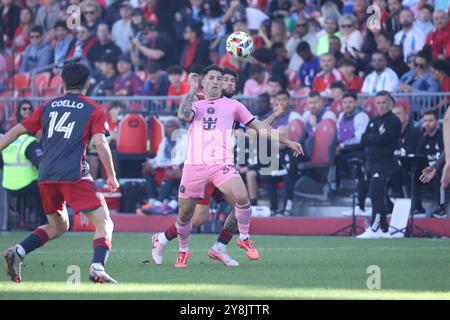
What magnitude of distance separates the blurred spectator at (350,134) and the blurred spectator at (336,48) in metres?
2.01

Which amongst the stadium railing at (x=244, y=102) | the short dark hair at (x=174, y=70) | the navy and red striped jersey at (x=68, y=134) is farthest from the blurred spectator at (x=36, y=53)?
the navy and red striped jersey at (x=68, y=134)

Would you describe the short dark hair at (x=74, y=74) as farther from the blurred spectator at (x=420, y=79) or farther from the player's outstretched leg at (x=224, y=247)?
the blurred spectator at (x=420, y=79)

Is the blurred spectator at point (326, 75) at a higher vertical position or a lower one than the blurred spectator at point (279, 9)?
lower

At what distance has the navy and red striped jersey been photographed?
1127cm

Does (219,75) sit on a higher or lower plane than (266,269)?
higher

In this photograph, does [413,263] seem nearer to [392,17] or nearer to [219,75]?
[219,75]

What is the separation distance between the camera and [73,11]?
26734 millimetres

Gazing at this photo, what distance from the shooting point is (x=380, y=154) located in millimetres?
19312

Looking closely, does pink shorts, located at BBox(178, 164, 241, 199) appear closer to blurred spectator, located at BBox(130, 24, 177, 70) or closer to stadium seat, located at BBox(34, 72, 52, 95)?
blurred spectator, located at BBox(130, 24, 177, 70)

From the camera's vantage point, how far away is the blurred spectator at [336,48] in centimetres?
2280

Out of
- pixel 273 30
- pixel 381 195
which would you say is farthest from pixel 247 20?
pixel 381 195

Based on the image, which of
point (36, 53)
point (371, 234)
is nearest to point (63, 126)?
point (371, 234)
